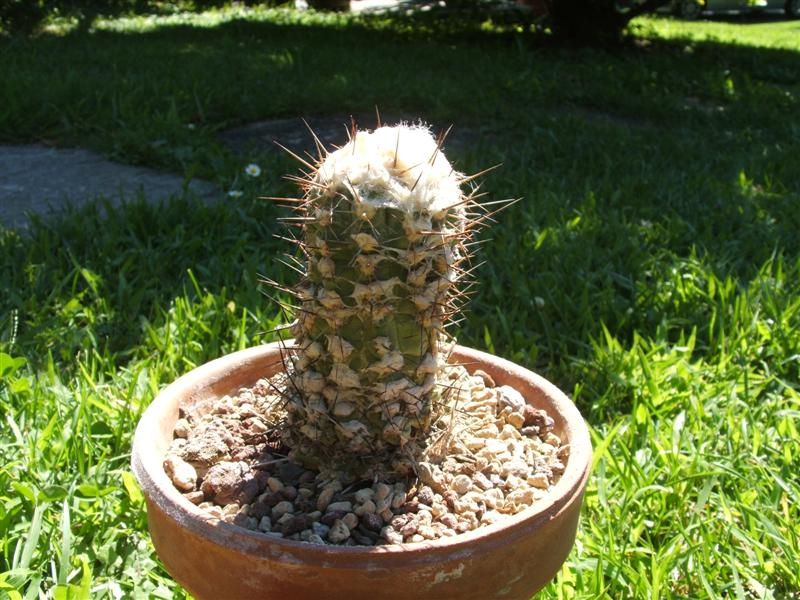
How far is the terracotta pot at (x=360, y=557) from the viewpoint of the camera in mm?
1278

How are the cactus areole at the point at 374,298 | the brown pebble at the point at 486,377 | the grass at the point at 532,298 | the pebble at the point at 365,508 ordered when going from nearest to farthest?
the cactus areole at the point at 374,298, the pebble at the point at 365,508, the brown pebble at the point at 486,377, the grass at the point at 532,298

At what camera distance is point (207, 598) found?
1.39m

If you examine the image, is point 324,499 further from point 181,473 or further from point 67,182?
point 67,182

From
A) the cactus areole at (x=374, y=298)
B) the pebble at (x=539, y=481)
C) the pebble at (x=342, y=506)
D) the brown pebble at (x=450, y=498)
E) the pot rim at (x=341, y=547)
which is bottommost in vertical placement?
the brown pebble at (x=450, y=498)

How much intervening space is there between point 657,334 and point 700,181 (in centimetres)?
195

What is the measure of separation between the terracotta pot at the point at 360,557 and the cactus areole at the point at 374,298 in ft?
0.98

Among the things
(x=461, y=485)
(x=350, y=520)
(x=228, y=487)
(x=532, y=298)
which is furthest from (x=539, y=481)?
(x=532, y=298)

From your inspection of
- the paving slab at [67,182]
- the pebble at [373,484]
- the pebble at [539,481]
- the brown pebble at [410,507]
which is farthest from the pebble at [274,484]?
the paving slab at [67,182]

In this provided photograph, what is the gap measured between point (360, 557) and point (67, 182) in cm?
388

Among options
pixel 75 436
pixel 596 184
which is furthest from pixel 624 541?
pixel 596 184

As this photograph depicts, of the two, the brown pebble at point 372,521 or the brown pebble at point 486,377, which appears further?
the brown pebble at point 486,377

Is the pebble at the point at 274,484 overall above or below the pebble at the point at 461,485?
above

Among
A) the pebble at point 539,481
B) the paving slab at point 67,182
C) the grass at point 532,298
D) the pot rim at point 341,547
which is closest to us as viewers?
the pot rim at point 341,547

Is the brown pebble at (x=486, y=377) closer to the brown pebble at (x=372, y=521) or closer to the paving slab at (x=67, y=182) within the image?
the brown pebble at (x=372, y=521)
